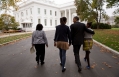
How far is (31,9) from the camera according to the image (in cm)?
4281

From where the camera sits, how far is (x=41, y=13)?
44.0 metres

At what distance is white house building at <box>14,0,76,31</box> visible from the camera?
41406 millimetres

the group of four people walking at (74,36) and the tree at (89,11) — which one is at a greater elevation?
the tree at (89,11)

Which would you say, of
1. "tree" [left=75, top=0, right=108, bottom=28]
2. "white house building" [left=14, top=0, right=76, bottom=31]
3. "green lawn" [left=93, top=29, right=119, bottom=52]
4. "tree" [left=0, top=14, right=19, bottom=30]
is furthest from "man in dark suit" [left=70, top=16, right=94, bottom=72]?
"white house building" [left=14, top=0, right=76, bottom=31]

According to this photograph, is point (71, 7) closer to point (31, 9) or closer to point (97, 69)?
point (31, 9)

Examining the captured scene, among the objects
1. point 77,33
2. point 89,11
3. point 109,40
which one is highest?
point 89,11

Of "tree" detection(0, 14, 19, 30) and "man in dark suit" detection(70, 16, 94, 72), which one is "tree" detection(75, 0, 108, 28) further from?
"man in dark suit" detection(70, 16, 94, 72)

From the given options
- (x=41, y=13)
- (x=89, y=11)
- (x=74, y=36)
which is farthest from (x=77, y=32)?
(x=41, y=13)

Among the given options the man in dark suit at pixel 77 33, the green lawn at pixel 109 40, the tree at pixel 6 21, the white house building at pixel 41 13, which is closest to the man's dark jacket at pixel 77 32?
the man in dark suit at pixel 77 33

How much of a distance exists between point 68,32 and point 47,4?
44.7 metres

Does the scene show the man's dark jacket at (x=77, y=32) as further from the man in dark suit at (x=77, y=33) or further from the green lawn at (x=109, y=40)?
the green lawn at (x=109, y=40)

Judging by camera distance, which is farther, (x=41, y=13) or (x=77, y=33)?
(x=41, y=13)

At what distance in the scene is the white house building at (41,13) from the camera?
41.4m

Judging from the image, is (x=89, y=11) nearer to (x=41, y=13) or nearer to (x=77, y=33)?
(x=41, y=13)
